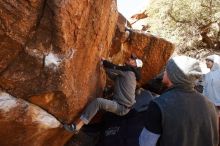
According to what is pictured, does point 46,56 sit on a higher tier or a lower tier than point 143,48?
higher

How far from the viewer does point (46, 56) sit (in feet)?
17.5

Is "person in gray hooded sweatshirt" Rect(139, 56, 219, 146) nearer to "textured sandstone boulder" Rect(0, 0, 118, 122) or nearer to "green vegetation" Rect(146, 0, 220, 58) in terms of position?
"textured sandstone boulder" Rect(0, 0, 118, 122)

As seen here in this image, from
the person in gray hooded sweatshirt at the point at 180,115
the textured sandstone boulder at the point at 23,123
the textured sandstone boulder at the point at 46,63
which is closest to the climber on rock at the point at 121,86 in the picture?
the textured sandstone boulder at the point at 46,63

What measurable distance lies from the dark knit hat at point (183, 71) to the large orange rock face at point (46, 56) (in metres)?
2.47

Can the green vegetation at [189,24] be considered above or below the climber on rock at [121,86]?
below

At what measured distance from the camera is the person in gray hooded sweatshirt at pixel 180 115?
3057 mm

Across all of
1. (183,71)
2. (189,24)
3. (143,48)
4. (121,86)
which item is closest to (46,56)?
(121,86)

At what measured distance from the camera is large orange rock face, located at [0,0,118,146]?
5.09 m

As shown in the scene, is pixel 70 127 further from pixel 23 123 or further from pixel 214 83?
pixel 214 83

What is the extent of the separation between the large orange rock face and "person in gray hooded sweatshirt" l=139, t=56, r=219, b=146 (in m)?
2.49

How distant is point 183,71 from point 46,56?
2.65 meters

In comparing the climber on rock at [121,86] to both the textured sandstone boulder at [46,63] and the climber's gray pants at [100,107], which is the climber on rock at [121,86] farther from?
the textured sandstone boulder at [46,63]

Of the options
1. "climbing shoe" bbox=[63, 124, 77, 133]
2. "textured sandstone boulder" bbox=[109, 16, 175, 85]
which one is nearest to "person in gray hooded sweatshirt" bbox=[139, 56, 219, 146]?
"climbing shoe" bbox=[63, 124, 77, 133]

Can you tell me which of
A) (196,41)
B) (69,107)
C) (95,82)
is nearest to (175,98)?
(69,107)
